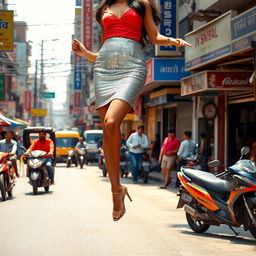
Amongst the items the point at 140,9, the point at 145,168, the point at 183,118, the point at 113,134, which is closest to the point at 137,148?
the point at 145,168

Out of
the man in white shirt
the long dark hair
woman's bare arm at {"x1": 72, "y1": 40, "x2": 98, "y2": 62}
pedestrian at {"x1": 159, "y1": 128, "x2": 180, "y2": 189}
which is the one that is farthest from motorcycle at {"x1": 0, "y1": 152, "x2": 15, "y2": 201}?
the long dark hair

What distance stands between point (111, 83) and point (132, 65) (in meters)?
0.21

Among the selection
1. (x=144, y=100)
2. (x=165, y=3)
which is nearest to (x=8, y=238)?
(x=165, y=3)

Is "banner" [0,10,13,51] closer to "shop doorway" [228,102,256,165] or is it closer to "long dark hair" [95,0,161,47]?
"shop doorway" [228,102,256,165]

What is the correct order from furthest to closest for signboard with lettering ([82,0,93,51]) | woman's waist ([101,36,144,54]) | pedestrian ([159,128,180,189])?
1. signboard with lettering ([82,0,93,51])
2. pedestrian ([159,128,180,189])
3. woman's waist ([101,36,144,54])

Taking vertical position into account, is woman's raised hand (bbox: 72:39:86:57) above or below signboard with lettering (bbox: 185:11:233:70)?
below

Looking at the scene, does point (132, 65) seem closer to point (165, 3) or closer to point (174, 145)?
point (174, 145)

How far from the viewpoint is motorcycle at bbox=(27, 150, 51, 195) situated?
47.6 feet

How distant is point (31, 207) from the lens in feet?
36.8

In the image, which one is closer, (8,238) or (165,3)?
(8,238)

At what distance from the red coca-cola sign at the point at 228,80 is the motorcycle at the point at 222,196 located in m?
8.31

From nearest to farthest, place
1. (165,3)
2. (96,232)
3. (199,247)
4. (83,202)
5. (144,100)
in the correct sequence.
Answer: (199,247)
(96,232)
(83,202)
(165,3)
(144,100)

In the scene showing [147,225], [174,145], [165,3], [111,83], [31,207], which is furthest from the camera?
[165,3]

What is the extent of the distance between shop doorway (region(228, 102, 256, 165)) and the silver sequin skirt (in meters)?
14.0
